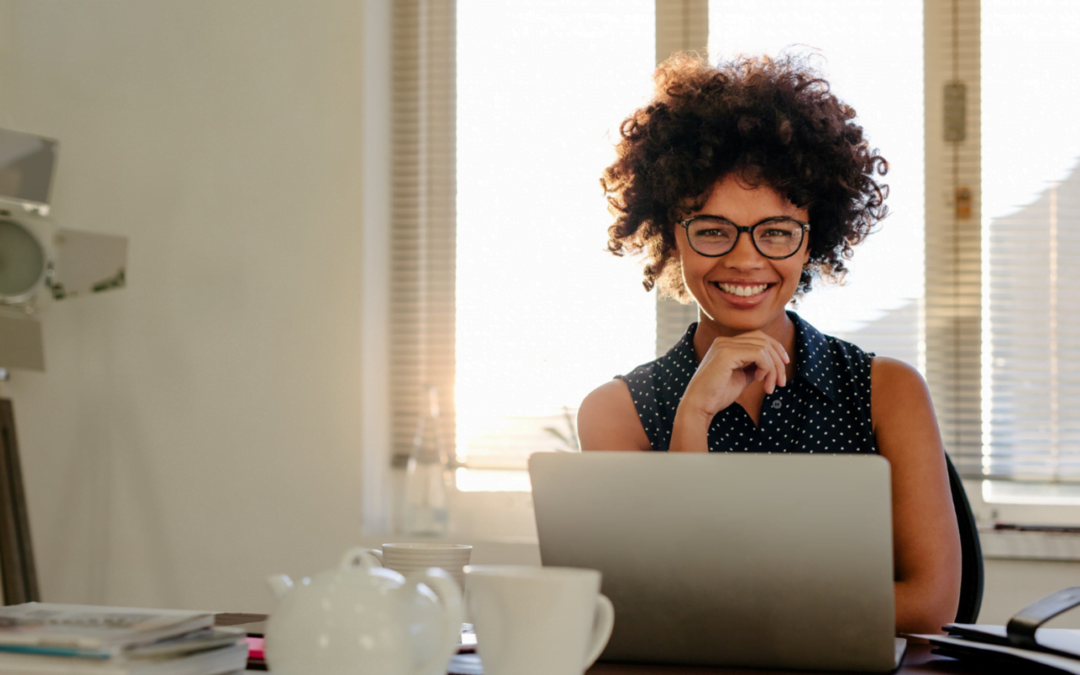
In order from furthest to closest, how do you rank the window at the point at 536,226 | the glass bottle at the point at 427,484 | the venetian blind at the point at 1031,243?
the window at the point at 536,226 → the glass bottle at the point at 427,484 → the venetian blind at the point at 1031,243

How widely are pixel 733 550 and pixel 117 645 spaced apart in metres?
0.49

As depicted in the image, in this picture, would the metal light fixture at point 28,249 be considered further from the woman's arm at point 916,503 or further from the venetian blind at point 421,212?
the woman's arm at point 916,503

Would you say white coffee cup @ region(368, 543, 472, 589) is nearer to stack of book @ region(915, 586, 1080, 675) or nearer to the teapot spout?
the teapot spout

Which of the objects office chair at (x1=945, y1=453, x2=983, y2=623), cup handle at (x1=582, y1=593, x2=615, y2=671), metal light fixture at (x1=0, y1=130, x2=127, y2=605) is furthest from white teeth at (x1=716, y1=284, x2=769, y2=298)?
metal light fixture at (x1=0, y1=130, x2=127, y2=605)

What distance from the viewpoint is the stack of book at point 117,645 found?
73 centimetres

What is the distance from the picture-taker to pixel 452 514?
2.88 m

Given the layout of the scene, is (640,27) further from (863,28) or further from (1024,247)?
(1024,247)

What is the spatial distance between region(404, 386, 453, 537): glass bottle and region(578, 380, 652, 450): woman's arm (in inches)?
45.0

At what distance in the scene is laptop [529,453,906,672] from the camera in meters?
0.77

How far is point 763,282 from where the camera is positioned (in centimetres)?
155

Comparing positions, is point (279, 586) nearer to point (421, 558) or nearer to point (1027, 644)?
point (421, 558)

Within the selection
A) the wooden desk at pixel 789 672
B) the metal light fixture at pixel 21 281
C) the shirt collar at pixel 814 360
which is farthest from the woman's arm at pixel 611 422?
the metal light fixture at pixel 21 281

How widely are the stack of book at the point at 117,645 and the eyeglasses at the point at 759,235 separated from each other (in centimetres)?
98

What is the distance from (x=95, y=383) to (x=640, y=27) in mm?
1972
